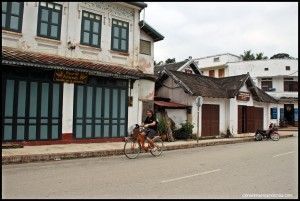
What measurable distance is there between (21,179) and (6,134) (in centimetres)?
664

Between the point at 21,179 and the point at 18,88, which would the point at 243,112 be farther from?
the point at 21,179

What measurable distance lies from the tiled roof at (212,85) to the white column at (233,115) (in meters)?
0.84

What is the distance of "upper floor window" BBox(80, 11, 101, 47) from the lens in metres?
17.9

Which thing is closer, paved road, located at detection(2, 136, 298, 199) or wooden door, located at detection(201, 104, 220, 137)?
paved road, located at detection(2, 136, 298, 199)

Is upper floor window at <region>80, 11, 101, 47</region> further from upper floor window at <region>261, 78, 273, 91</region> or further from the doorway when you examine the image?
the doorway

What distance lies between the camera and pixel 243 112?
94.3ft

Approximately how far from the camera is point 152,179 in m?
9.09

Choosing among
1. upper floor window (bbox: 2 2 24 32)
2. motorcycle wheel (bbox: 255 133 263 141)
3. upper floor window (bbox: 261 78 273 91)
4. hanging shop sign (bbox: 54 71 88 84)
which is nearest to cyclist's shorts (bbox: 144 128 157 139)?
hanging shop sign (bbox: 54 71 88 84)

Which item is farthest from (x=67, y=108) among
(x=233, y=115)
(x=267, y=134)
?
(x=267, y=134)

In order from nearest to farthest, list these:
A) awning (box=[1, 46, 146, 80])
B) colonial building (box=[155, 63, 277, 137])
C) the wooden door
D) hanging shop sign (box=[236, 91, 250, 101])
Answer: awning (box=[1, 46, 146, 80])
colonial building (box=[155, 63, 277, 137])
the wooden door
hanging shop sign (box=[236, 91, 250, 101])

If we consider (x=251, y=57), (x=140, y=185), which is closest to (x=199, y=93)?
(x=140, y=185)

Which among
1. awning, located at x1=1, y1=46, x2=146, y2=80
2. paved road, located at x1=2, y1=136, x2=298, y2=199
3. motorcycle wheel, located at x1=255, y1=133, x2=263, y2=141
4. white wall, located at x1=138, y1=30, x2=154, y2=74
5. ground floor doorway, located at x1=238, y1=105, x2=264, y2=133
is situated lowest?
paved road, located at x1=2, y1=136, x2=298, y2=199

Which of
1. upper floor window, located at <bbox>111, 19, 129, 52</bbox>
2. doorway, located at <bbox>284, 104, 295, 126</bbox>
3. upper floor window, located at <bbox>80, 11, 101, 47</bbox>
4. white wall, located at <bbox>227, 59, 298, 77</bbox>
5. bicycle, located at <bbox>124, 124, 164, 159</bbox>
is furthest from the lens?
doorway, located at <bbox>284, 104, 295, 126</bbox>

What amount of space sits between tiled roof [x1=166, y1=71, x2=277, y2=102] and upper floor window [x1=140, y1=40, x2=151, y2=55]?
3404mm
